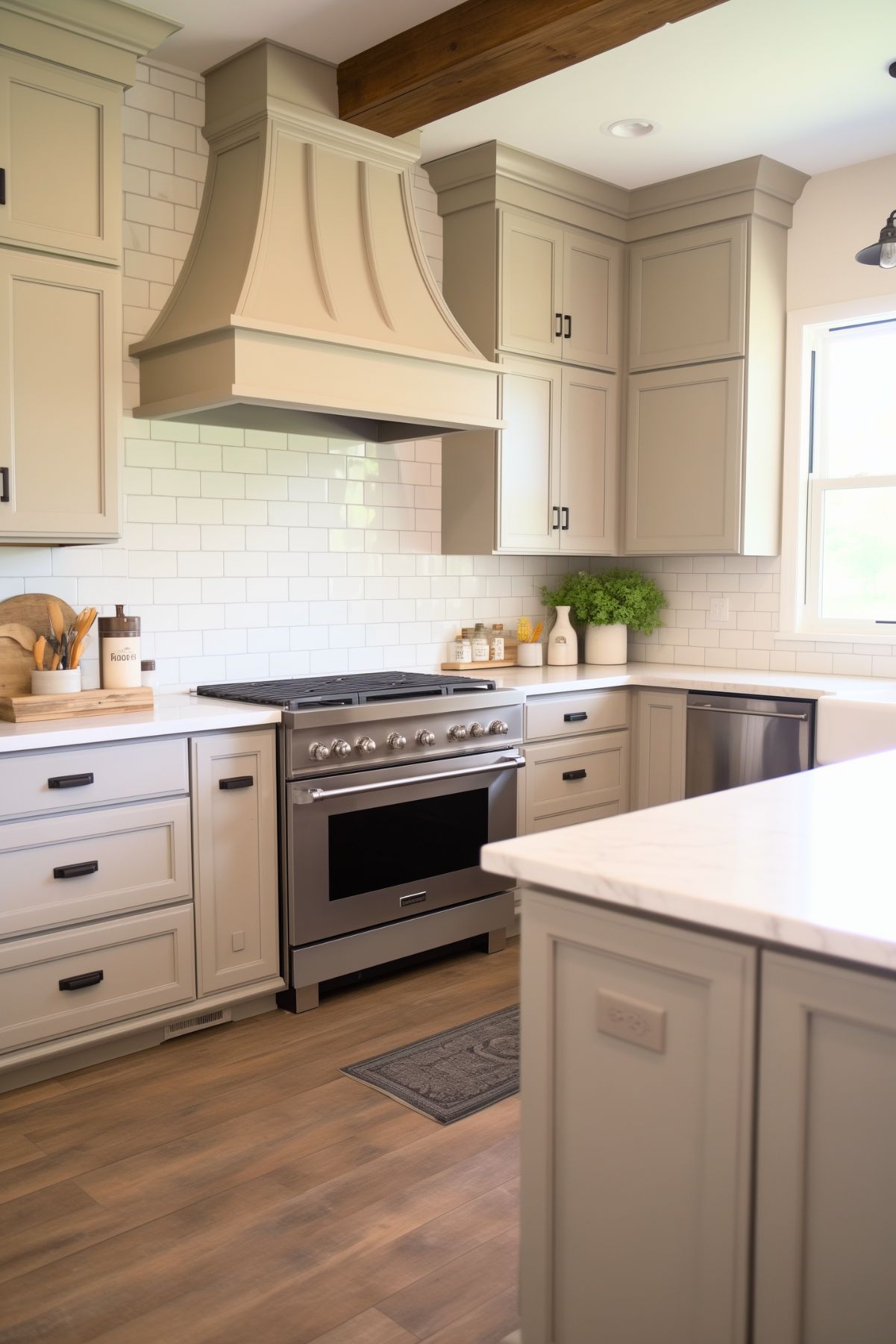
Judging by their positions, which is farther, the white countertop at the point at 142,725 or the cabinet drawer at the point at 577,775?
the cabinet drawer at the point at 577,775

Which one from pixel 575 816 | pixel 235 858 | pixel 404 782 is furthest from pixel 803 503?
pixel 235 858

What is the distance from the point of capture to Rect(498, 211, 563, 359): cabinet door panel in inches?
176

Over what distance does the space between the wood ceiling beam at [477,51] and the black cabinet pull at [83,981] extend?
9.19 feet

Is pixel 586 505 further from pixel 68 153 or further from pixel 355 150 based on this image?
pixel 68 153

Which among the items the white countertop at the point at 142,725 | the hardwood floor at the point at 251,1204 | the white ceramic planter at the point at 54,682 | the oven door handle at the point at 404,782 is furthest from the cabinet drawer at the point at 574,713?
the white ceramic planter at the point at 54,682

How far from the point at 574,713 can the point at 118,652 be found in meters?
1.79

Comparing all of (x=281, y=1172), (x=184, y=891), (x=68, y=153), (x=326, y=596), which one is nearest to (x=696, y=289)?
(x=326, y=596)

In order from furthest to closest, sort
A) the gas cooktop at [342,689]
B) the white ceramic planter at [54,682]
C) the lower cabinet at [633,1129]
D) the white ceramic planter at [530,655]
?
the white ceramic planter at [530,655] < the gas cooktop at [342,689] < the white ceramic planter at [54,682] < the lower cabinet at [633,1129]

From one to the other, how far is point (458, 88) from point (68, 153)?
119 centimetres

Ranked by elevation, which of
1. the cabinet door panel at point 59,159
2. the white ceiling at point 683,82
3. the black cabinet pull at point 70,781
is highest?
the white ceiling at point 683,82

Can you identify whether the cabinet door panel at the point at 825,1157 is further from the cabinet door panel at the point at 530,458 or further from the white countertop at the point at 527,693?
the cabinet door panel at the point at 530,458

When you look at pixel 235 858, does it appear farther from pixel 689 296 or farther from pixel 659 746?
pixel 689 296

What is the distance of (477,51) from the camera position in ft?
10.6

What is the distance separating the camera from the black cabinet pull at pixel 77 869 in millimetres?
2996
